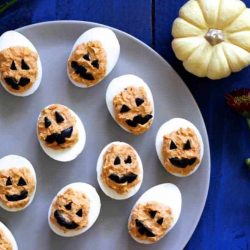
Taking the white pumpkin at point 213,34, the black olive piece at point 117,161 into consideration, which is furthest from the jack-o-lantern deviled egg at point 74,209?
the white pumpkin at point 213,34

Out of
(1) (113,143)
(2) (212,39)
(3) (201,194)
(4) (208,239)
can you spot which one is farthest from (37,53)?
(4) (208,239)

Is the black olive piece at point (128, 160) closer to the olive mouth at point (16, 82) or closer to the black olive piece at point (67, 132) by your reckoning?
the black olive piece at point (67, 132)

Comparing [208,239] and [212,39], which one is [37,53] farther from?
[208,239]

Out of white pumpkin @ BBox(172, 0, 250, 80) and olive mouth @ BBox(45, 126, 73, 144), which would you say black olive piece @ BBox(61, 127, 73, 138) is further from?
white pumpkin @ BBox(172, 0, 250, 80)

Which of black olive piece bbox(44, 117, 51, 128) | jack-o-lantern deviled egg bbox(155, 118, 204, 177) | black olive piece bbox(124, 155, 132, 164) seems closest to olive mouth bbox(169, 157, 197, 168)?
jack-o-lantern deviled egg bbox(155, 118, 204, 177)

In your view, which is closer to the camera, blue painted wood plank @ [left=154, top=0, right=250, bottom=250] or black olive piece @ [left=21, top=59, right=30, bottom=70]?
black olive piece @ [left=21, top=59, right=30, bottom=70]

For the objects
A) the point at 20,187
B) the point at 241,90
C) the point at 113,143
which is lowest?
the point at 20,187

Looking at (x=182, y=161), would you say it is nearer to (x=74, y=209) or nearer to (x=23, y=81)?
(x=74, y=209)
